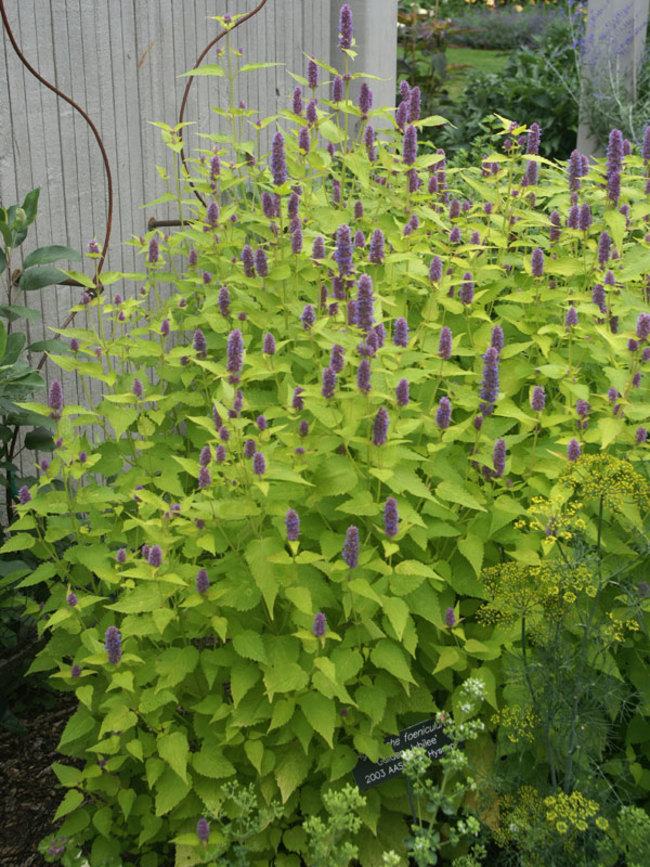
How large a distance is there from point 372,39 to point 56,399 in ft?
16.1

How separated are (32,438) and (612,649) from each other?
194cm

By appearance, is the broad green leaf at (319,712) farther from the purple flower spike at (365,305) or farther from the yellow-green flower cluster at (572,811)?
the purple flower spike at (365,305)

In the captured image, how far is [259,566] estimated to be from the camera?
204 cm

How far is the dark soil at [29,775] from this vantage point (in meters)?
2.68

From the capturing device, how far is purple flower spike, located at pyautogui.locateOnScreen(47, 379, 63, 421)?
2334 mm

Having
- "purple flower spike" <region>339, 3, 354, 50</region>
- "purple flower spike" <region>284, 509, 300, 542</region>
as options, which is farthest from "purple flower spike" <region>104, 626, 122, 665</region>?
"purple flower spike" <region>339, 3, 354, 50</region>

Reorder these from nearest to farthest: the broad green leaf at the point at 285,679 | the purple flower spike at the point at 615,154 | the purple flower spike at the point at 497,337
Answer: the broad green leaf at the point at 285,679 < the purple flower spike at the point at 497,337 < the purple flower spike at the point at 615,154

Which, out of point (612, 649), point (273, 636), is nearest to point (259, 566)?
point (273, 636)

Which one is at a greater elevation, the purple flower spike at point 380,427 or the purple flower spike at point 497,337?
the purple flower spike at point 497,337

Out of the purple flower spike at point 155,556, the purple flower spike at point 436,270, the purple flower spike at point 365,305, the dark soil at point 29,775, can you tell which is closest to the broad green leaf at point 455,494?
the purple flower spike at point 365,305

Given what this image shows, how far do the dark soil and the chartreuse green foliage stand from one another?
0.25 metres

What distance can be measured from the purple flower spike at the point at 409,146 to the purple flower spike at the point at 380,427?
88 centimetres

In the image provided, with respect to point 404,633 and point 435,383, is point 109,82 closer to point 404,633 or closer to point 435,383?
point 435,383

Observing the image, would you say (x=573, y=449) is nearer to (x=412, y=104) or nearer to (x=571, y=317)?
(x=571, y=317)
